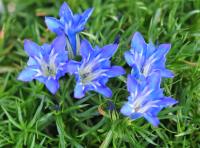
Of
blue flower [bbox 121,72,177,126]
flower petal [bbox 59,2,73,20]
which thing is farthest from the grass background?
flower petal [bbox 59,2,73,20]

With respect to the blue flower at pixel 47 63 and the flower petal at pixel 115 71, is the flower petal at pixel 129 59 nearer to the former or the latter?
the flower petal at pixel 115 71

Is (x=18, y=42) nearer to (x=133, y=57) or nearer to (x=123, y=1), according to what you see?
(x=123, y=1)

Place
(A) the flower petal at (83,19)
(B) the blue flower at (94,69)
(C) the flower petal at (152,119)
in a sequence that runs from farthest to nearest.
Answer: (A) the flower petal at (83,19) < (B) the blue flower at (94,69) < (C) the flower petal at (152,119)

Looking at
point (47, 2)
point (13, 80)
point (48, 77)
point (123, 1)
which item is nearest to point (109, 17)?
point (123, 1)

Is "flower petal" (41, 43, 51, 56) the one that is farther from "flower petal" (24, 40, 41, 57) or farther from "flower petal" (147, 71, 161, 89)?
"flower petal" (147, 71, 161, 89)

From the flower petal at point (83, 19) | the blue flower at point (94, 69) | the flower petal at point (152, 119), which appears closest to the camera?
the flower petal at point (152, 119)

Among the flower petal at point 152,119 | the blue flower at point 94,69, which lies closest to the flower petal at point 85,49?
the blue flower at point 94,69

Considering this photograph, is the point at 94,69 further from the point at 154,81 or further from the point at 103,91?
the point at 154,81
